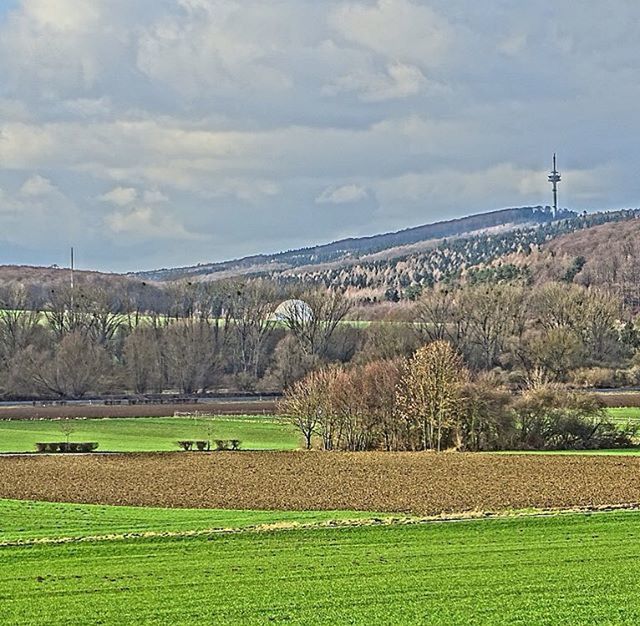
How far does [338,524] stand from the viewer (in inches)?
1266

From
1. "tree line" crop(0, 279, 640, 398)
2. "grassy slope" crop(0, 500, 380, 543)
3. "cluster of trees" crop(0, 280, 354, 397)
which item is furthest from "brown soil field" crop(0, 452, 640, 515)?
"cluster of trees" crop(0, 280, 354, 397)

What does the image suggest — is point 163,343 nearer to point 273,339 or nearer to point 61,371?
point 61,371

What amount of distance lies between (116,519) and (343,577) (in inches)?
515

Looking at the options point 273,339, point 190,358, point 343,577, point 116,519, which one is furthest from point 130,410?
point 343,577

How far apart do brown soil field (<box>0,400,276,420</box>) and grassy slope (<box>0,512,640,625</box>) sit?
58805mm

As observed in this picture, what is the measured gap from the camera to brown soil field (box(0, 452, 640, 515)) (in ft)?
130

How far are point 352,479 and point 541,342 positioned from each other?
7148 cm

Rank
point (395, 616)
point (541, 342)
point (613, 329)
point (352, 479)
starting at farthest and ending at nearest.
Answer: point (613, 329) < point (541, 342) < point (352, 479) < point (395, 616)

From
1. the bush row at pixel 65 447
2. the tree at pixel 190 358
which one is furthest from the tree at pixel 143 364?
the bush row at pixel 65 447

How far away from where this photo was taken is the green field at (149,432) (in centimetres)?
6969

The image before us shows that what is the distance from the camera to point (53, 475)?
166 feet

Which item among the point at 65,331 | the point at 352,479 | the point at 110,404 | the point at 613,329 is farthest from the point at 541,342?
the point at 352,479

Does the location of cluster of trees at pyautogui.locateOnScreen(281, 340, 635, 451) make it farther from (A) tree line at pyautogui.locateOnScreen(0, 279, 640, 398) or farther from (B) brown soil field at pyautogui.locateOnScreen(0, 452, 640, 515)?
(A) tree line at pyautogui.locateOnScreen(0, 279, 640, 398)

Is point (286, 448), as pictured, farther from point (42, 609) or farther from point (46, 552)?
point (42, 609)
